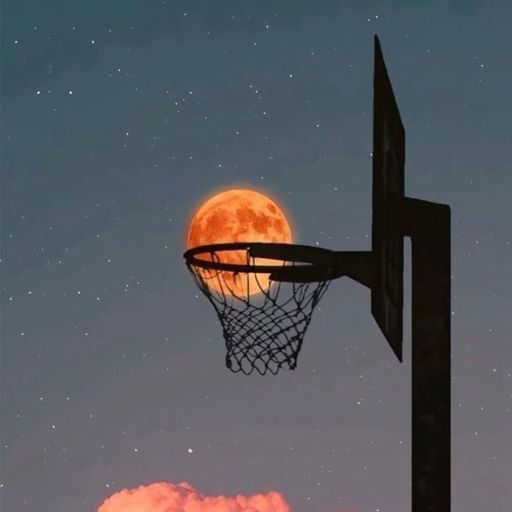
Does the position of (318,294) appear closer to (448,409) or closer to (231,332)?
(231,332)

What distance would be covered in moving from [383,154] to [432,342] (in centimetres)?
126

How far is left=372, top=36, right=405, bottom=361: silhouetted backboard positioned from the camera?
21.5 ft

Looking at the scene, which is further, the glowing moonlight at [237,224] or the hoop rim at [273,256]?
the glowing moonlight at [237,224]

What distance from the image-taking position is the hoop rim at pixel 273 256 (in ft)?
24.8

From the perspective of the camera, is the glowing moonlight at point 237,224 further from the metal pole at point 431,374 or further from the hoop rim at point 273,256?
the metal pole at point 431,374

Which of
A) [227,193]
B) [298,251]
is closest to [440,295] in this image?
[298,251]

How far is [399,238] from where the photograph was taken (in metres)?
7.45

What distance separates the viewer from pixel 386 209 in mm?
6848

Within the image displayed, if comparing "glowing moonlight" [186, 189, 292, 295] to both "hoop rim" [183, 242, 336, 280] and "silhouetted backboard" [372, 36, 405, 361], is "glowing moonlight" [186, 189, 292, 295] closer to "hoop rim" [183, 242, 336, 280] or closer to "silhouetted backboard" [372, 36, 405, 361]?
"hoop rim" [183, 242, 336, 280]

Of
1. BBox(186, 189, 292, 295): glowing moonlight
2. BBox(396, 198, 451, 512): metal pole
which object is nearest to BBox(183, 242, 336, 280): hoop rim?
BBox(186, 189, 292, 295): glowing moonlight

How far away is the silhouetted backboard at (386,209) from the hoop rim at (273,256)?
52 cm

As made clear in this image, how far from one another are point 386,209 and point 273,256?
1180mm

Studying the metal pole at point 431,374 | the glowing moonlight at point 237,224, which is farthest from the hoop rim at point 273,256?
the metal pole at point 431,374

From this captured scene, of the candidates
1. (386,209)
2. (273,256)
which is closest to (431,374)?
(386,209)
